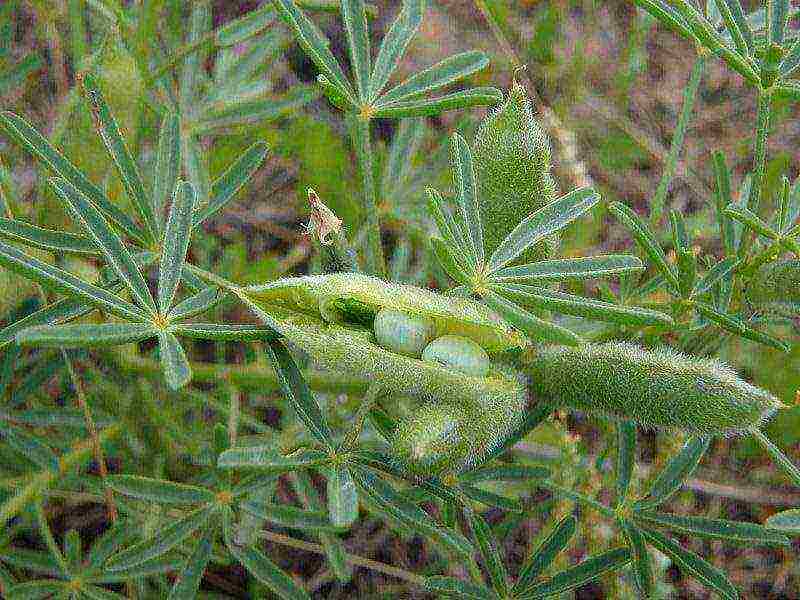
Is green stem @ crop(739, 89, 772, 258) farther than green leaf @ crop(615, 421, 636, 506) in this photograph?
No

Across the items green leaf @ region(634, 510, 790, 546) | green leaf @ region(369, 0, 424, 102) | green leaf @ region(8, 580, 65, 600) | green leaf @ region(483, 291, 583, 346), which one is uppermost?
green leaf @ region(369, 0, 424, 102)

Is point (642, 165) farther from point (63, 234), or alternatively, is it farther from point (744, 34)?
point (63, 234)

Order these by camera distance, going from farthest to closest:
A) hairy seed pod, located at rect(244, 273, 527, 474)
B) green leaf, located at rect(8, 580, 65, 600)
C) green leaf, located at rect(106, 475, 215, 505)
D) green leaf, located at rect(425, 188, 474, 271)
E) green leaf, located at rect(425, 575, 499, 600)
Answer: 1. green leaf, located at rect(8, 580, 65, 600)
2. green leaf, located at rect(106, 475, 215, 505)
3. green leaf, located at rect(425, 575, 499, 600)
4. green leaf, located at rect(425, 188, 474, 271)
5. hairy seed pod, located at rect(244, 273, 527, 474)

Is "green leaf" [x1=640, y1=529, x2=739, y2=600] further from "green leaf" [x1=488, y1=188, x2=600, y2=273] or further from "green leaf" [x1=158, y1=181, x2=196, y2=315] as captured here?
"green leaf" [x1=158, y1=181, x2=196, y2=315]

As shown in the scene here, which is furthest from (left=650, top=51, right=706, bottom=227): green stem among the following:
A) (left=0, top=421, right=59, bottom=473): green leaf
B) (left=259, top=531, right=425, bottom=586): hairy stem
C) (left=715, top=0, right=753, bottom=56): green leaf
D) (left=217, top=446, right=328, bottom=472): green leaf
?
(left=0, top=421, right=59, bottom=473): green leaf

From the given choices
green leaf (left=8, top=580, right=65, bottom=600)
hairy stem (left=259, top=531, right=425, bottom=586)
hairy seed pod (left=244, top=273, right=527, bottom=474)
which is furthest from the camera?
hairy stem (left=259, top=531, right=425, bottom=586)

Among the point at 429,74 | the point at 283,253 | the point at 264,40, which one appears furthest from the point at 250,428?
the point at 429,74
